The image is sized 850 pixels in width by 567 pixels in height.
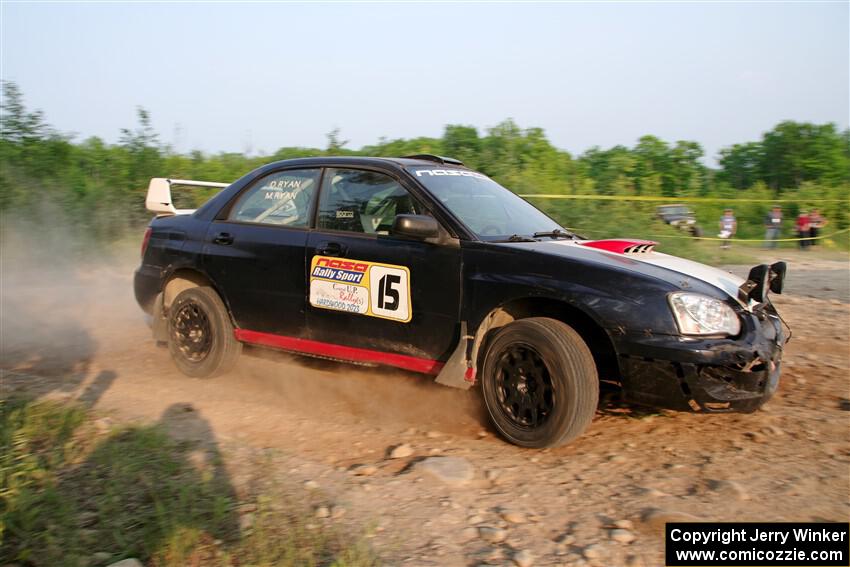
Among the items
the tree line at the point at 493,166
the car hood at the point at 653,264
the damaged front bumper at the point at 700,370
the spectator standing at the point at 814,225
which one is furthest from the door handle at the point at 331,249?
the spectator standing at the point at 814,225

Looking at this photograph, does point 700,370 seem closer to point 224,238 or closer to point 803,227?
point 224,238

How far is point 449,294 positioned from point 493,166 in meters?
11.7

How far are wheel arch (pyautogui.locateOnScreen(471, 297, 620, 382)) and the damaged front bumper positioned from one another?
0.18m

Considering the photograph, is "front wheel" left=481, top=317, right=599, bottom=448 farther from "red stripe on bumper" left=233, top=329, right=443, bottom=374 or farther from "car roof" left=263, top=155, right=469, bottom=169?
"car roof" left=263, top=155, right=469, bottom=169

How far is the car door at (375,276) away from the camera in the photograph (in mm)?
4500

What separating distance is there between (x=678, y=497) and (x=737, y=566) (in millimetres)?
554

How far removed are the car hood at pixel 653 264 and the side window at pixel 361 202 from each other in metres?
0.93

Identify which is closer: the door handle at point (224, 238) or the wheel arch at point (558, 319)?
the wheel arch at point (558, 319)

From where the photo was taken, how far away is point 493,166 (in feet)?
51.8

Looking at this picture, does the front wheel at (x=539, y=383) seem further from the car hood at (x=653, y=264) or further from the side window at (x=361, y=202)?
the side window at (x=361, y=202)

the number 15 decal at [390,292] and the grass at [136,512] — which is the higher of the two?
the number 15 decal at [390,292]

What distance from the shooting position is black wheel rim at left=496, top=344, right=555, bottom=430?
4094 mm

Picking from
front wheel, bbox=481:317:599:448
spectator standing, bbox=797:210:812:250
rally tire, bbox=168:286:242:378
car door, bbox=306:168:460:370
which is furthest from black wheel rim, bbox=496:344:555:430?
spectator standing, bbox=797:210:812:250

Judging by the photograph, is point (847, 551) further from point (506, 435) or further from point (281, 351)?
point (281, 351)
